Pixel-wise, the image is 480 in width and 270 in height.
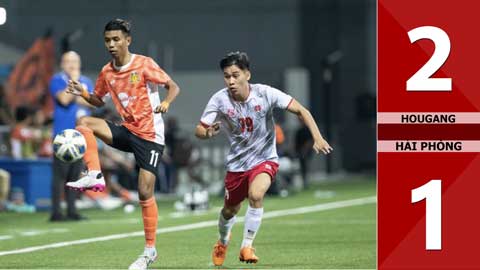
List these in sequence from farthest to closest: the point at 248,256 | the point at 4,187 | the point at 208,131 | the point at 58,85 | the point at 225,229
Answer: the point at 4,187 < the point at 58,85 < the point at 225,229 < the point at 248,256 < the point at 208,131

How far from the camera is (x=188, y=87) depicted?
41.2 m

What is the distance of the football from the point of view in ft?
42.8

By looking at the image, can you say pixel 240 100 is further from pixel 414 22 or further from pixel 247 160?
pixel 414 22

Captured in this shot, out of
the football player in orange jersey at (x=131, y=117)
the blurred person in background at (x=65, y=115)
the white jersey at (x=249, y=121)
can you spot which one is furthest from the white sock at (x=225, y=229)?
the blurred person in background at (x=65, y=115)

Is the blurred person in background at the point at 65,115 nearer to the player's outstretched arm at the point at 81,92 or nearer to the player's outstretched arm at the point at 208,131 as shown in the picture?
the player's outstretched arm at the point at 81,92

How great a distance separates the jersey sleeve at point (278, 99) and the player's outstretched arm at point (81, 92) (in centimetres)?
166

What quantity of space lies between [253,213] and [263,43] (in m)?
30.5

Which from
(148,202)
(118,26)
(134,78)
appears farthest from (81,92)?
(148,202)

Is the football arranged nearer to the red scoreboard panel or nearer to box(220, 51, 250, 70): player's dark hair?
box(220, 51, 250, 70): player's dark hair

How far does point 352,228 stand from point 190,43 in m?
25.4

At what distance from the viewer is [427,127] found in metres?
9.84

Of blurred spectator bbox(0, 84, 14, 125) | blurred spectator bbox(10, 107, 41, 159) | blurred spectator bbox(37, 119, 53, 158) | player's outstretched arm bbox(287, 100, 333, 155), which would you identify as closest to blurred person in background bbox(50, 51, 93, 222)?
blurred spectator bbox(10, 107, 41, 159)

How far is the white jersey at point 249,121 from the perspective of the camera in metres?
12.8

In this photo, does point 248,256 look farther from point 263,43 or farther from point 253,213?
point 263,43
